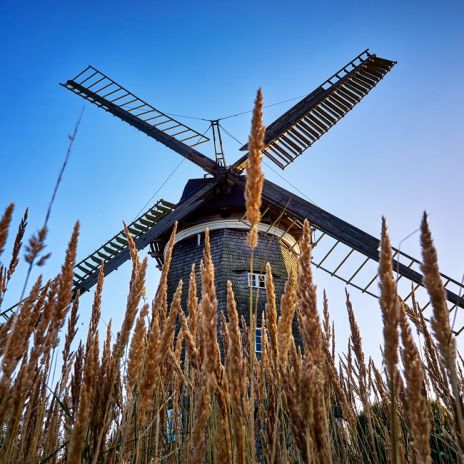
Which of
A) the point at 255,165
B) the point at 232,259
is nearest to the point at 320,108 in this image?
the point at 232,259

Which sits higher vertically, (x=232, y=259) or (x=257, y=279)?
(x=232, y=259)

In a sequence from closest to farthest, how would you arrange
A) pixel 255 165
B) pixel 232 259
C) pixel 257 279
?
pixel 255 165
pixel 257 279
pixel 232 259

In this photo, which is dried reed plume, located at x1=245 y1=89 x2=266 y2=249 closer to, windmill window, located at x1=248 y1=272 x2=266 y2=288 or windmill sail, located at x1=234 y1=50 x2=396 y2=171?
windmill window, located at x1=248 y1=272 x2=266 y2=288

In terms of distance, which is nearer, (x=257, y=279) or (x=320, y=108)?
(x=257, y=279)

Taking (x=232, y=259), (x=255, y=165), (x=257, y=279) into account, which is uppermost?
(x=232, y=259)

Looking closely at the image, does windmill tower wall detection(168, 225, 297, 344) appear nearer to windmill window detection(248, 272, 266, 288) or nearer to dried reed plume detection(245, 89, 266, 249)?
windmill window detection(248, 272, 266, 288)

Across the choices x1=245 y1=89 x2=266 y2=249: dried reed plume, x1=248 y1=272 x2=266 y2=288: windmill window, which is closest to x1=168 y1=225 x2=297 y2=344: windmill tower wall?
x1=248 y1=272 x2=266 y2=288: windmill window

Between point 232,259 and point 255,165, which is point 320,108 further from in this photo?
point 255,165

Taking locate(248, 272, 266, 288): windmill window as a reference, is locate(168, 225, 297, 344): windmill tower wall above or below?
above

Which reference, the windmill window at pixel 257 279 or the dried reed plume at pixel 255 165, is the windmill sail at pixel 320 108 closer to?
the windmill window at pixel 257 279

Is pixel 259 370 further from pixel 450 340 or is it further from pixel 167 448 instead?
pixel 450 340

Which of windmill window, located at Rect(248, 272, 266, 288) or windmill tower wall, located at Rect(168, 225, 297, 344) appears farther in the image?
windmill tower wall, located at Rect(168, 225, 297, 344)

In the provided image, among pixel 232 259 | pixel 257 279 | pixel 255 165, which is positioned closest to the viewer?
pixel 255 165

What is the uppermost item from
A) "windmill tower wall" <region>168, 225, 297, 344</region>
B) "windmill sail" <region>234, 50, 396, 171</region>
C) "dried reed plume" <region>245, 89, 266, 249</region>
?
"windmill sail" <region>234, 50, 396, 171</region>
